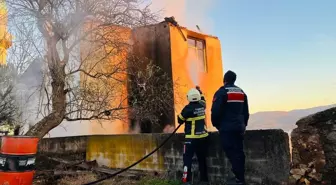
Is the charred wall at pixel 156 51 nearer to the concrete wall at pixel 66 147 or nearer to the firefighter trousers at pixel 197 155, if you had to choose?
the concrete wall at pixel 66 147

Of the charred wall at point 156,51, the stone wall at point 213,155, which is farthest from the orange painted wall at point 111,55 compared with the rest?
the charred wall at point 156,51

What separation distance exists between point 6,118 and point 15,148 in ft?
26.8

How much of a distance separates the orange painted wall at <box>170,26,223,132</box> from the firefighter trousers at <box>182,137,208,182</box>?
6345 mm

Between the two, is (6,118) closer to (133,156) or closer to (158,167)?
(133,156)

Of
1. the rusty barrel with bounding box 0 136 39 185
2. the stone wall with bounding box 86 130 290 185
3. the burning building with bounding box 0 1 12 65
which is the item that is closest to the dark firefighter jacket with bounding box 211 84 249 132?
the stone wall with bounding box 86 130 290 185

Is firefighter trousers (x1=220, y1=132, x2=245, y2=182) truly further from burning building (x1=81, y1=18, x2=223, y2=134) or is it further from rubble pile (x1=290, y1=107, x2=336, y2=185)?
burning building (x1=81, y1=18, x2=223, y2=134)

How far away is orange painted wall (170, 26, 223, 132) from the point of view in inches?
488

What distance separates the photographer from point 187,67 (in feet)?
42.9

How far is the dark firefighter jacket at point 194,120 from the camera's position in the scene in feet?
16.3

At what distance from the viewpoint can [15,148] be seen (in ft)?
15.4

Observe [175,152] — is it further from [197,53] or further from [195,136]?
[197,53]

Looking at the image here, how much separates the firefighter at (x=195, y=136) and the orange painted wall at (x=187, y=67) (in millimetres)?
6355

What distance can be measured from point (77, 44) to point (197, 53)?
751 cm

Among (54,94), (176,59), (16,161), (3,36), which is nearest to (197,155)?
(16,161)
